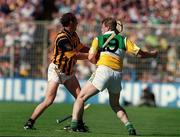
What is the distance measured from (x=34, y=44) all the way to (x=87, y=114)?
28.9ft

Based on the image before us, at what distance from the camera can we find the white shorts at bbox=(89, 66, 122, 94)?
13727 mm

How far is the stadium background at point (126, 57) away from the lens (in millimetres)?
28453

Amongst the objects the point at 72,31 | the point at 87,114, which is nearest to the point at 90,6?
the point at 87,114

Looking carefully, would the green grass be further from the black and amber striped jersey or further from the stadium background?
the stadium background

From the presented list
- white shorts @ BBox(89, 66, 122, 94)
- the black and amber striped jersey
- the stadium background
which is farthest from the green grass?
the stadium background

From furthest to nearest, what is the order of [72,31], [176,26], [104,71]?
[176,26]
[72,31]
[104,71]

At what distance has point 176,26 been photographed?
28500 millimetres

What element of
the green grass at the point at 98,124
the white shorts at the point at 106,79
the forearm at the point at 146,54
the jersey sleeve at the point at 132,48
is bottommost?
the green grass at the point at 98,124

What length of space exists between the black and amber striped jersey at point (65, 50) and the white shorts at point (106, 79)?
3.36ft

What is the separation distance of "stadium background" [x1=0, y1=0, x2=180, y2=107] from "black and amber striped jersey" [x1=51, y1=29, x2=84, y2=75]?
13786 millimetres

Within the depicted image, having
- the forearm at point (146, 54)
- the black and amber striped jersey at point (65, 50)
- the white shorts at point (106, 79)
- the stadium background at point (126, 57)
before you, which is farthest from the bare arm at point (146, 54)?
the stadium background at point (126, 57)

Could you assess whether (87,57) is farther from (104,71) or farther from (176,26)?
(176,26)

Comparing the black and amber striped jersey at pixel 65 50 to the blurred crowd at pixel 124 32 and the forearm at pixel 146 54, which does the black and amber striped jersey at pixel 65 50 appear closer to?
the forearm at pixel 146 54

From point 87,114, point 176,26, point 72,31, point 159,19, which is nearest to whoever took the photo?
point 72,31
